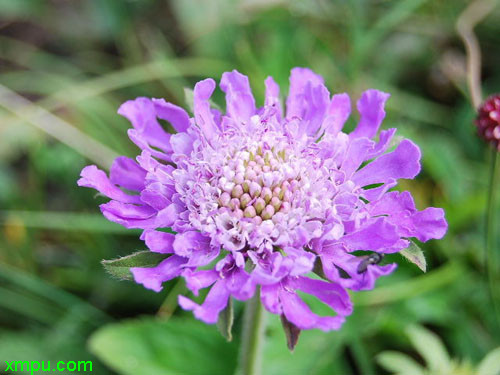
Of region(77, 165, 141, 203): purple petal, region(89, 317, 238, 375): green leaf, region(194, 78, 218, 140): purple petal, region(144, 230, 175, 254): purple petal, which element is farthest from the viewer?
region(89, 317, 238, 375): green leaf

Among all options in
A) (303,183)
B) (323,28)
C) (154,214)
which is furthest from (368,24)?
(154,214)

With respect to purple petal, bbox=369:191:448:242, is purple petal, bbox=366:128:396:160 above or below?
above

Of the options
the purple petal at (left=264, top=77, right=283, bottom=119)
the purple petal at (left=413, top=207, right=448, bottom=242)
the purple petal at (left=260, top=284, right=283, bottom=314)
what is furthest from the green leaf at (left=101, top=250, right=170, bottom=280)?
the purple petal at (left=413, top=207, right=448, bottom=242)

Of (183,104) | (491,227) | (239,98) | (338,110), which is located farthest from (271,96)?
(183,104)

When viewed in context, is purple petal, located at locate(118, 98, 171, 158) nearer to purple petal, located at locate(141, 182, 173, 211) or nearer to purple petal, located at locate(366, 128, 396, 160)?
purple petal, located at locate(141, 182, 173, 211)

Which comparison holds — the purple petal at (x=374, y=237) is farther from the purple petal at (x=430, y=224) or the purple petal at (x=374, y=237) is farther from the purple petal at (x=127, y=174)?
the purple petal at (x=127, y=174)

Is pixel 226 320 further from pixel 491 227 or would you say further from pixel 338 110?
pixel 491 227
